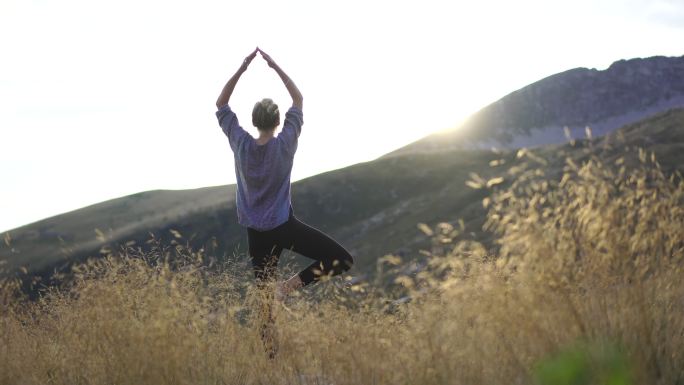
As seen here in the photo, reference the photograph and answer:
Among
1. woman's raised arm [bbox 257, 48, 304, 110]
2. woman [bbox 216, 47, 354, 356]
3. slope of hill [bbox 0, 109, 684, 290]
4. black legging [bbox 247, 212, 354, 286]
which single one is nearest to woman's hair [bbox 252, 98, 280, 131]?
woman [bbox 216, 47, 354, 356]

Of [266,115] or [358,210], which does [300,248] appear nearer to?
[266,115]

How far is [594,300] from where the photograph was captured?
333 cm

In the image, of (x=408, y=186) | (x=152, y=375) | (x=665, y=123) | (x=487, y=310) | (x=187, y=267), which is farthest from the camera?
(x=408, y=186)

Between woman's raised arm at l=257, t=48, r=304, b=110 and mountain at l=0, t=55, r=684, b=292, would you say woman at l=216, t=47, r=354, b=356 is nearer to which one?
woman's raised arm at l=257, t=48, r=304, b=110

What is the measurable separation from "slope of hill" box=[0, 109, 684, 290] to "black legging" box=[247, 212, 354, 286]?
5646 centimetres

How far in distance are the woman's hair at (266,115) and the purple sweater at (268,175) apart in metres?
0.11

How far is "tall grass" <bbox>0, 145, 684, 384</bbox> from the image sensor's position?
3.23m

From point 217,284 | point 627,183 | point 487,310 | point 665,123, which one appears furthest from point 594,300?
point 665,123

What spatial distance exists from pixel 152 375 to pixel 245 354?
703 mm

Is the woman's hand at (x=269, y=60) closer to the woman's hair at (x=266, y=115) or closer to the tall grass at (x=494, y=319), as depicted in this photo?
the woman's hair at (x=266, y=115)

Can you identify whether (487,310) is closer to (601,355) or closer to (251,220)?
(601,355)

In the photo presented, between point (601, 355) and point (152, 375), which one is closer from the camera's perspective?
point (601, 355)

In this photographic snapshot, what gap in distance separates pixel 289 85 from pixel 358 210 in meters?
81.6

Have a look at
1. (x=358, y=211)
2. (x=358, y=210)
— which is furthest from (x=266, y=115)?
(x=358, y=210)
